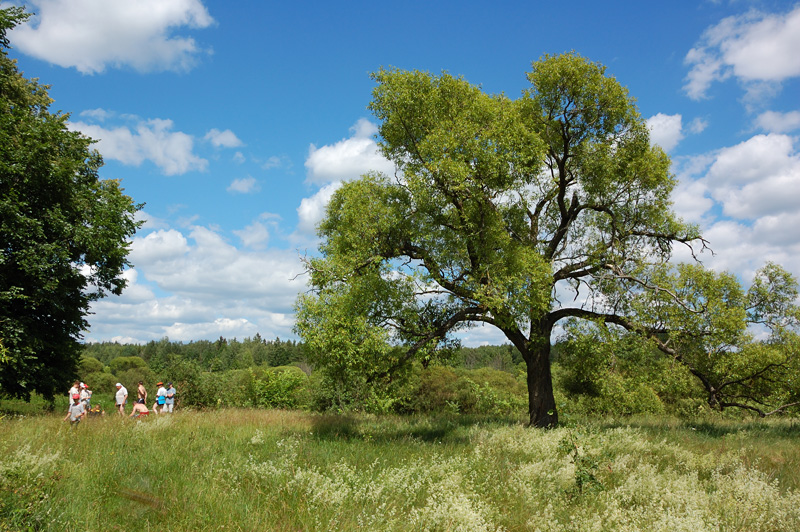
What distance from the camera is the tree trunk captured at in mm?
16891

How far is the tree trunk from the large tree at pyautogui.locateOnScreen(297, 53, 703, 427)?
45 mm

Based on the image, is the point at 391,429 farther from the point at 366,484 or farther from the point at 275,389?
the point at 275,389

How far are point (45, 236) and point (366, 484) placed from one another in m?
17.8

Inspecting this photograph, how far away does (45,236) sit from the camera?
59.2 ft

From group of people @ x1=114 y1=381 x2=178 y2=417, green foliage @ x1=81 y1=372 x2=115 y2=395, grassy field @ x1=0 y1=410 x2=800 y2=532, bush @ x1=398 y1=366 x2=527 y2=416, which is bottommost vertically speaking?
green foliage @ x1=81 y1=372 x2=115 y2=395

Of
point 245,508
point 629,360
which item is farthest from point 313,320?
point 629,360

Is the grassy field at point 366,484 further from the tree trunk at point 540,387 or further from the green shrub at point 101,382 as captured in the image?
the green shrub at point 101,382

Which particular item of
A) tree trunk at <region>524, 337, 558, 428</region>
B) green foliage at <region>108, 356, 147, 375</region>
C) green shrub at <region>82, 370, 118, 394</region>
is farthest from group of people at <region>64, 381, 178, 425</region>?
green foliage at <region>108, 356, 147, 375</region>

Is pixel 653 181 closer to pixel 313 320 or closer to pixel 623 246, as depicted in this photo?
pixel 623 246

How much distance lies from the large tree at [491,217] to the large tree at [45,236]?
1114 centimetres

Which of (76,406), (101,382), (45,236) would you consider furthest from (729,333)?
(101,382)

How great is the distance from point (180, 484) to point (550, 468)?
639 cm

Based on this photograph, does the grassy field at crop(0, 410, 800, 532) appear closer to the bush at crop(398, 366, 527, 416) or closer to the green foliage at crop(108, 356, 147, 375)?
the bush at crop(398, 366, 527, 416)

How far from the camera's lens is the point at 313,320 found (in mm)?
12703
